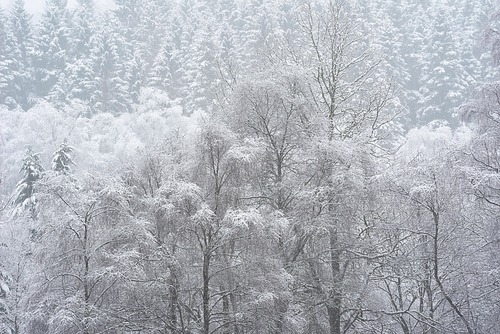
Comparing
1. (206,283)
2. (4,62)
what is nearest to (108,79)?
(4,62)

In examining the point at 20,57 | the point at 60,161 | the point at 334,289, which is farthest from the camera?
the point at 20,57

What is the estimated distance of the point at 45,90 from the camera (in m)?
41.4

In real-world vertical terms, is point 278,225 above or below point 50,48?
below

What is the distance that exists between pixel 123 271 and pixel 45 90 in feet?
127

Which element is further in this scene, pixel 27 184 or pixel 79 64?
pixel 79 64

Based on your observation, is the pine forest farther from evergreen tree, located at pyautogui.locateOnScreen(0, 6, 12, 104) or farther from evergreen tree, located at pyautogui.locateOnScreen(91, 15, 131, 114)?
evergreen tree, located at pyautogui.locateOnScreen(0, 6, 12, 104)

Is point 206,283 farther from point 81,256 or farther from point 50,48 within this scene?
point 50,48

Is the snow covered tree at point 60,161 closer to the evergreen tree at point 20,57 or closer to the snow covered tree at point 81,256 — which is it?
the snow covered tree at point 81,256

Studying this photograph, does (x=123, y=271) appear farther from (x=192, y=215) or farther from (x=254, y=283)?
(x=254, y=283)

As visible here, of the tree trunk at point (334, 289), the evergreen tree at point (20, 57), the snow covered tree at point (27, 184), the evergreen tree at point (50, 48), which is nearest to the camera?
the tree trunk at point (334, 289)

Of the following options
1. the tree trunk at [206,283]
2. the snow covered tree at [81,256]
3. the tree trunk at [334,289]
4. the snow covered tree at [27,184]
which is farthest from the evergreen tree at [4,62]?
the tree trunk at [334,289]

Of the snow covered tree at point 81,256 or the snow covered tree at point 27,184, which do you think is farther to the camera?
the snow covered tree at point 27,184

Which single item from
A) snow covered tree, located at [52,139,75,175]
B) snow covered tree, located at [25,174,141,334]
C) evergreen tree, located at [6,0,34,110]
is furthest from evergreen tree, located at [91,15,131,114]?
snow covered tree, located at [25,174,141,334]

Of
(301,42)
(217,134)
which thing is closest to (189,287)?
(217,134)
